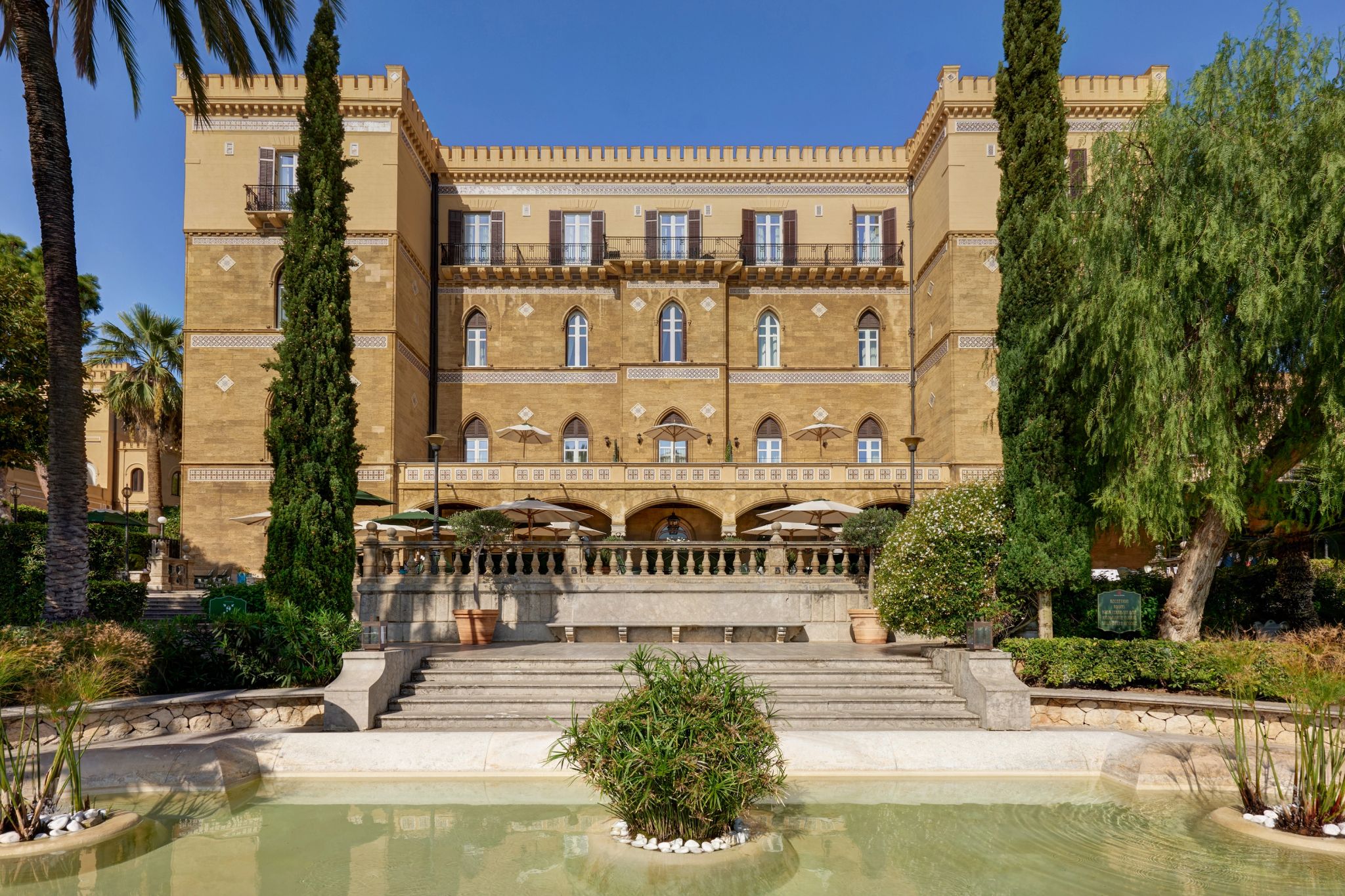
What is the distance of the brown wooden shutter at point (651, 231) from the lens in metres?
33.3

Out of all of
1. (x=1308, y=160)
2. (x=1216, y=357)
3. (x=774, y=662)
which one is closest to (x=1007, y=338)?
(x=1216, y=357)

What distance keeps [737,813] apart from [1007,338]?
953 centimetres

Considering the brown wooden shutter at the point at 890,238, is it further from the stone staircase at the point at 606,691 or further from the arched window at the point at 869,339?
the stone staircase at the point at 606,691

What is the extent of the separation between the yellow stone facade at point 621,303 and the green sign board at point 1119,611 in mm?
14698

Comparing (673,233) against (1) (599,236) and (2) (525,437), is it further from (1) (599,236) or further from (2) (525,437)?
(2) (525,437)

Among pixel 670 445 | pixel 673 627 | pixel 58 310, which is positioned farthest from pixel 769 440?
pixel 58 310

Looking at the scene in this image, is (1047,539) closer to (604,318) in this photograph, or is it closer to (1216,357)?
(1216,357)

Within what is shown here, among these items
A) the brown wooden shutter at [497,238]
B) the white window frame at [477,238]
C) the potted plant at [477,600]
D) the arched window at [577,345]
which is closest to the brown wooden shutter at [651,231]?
the arched window at [577,345]

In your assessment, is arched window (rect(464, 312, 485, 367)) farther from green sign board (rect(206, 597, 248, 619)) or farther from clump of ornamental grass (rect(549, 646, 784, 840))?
clump of ornamental grass (rect(549, 646, 784, 840))

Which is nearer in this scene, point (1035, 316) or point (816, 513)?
point (1035, 316)

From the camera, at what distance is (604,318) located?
109 ft

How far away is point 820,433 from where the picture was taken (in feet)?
103

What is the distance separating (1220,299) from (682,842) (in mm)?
10079

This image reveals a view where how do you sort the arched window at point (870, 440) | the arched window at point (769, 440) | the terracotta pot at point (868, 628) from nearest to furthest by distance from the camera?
the terracotta pot at point (868, 628) → the arched window at point (870, 440) → the arched window at point (769, 440)
